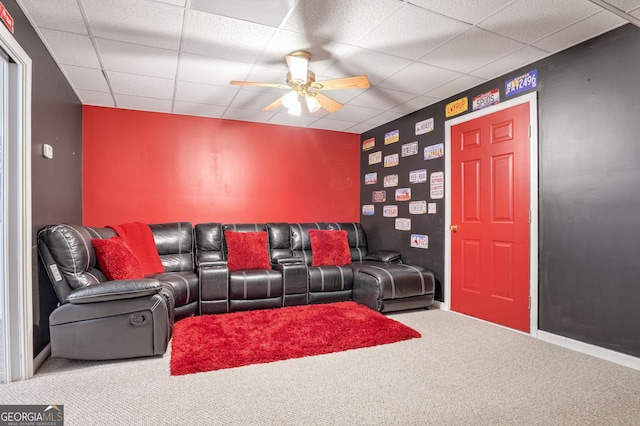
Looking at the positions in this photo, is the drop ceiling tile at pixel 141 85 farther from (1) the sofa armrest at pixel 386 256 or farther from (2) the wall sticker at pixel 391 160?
(1) the sofa armrest at pixel 386 256

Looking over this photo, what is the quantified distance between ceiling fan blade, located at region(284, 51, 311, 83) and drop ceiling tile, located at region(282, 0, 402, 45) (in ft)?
0.76

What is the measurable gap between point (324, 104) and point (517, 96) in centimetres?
186

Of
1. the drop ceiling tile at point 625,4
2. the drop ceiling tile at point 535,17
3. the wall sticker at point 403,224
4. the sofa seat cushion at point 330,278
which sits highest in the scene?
the drop ceiling tile at point 535,17

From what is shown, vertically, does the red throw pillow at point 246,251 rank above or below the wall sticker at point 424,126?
below

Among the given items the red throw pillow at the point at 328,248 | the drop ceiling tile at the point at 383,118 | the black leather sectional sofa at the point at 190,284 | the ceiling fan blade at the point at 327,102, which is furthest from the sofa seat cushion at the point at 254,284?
the drop ceiling tile at the point at 383,118

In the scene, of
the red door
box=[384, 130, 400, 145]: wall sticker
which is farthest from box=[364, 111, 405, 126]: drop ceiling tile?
the red door

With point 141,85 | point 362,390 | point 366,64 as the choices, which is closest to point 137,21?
point 141,85

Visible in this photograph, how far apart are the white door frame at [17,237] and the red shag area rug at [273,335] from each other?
94cm

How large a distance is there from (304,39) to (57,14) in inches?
68.5

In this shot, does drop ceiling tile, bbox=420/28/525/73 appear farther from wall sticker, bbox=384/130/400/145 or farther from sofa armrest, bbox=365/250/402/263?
sofa armrest, bbox=365/250/402/263

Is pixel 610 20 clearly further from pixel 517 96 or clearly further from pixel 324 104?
pixel 324 104

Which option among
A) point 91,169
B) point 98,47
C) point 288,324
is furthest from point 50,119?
point 288,324

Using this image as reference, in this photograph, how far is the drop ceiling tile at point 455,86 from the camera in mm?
3557

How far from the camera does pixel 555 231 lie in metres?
2.97
